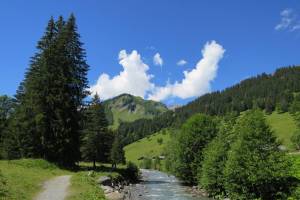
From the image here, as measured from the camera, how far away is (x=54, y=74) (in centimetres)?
5856

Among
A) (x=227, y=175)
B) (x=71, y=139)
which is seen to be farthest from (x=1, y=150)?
(x=227, y=175)

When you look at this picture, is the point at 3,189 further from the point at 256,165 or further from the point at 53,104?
the point at 53,104

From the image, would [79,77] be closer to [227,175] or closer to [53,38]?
[53,38]

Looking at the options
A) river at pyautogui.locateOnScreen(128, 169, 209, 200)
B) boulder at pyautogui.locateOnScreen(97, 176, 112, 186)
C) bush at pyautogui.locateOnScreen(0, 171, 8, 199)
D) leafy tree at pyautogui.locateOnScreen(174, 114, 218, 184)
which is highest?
leafy tree at pyautogui.locateOnScreen(174, 114, 218, 184)

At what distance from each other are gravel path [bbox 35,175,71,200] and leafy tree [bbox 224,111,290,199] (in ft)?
55.4

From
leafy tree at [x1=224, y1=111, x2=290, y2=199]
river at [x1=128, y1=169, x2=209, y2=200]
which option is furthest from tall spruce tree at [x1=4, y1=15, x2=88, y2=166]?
leafy tree at [x1=224, y1=111, x2=290, y2=199]

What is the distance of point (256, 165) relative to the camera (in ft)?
128

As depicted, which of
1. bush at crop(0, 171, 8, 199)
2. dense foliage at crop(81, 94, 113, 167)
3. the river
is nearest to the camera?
bush at crop(0, 171, 8, 199)

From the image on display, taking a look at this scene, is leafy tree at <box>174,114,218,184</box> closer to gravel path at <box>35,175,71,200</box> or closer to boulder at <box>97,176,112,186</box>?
boulder at <box>97,176,112,186</box>

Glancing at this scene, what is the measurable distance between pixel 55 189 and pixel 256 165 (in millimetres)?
19246

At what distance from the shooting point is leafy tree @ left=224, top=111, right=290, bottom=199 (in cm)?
3838

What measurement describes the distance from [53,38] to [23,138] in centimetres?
1585

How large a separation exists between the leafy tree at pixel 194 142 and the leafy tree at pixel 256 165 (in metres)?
25.4

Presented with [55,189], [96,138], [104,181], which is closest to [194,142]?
[96,138]
